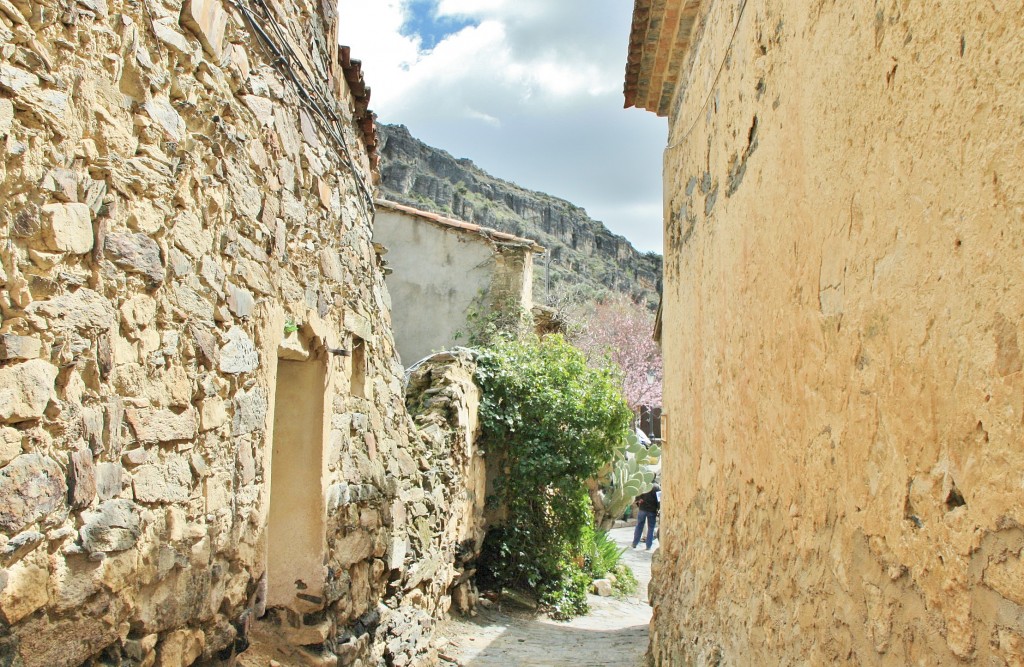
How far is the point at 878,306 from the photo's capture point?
189 cm

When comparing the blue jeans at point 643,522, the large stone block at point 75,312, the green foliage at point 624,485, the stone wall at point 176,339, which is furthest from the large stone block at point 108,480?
the blue jeans at point 643,522

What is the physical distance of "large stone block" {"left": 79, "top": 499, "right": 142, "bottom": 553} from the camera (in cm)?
226

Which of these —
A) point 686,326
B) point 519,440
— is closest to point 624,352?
point 519,440

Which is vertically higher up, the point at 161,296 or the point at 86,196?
the point at 86,196

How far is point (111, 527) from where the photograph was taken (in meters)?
2.36

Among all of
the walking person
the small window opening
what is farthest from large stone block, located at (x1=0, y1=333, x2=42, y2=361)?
the walking person

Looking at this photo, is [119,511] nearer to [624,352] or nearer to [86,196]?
[86,196]

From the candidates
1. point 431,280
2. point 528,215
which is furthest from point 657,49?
point 528,215

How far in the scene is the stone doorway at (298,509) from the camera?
412 cm

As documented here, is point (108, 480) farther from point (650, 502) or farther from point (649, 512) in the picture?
point (649, 512)

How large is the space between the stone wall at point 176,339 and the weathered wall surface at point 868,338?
2.08m

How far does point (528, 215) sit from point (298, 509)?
157 feet

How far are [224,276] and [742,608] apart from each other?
2445 millimetres

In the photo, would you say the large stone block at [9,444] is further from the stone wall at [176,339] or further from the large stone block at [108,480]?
the large stone block at [108,480]
